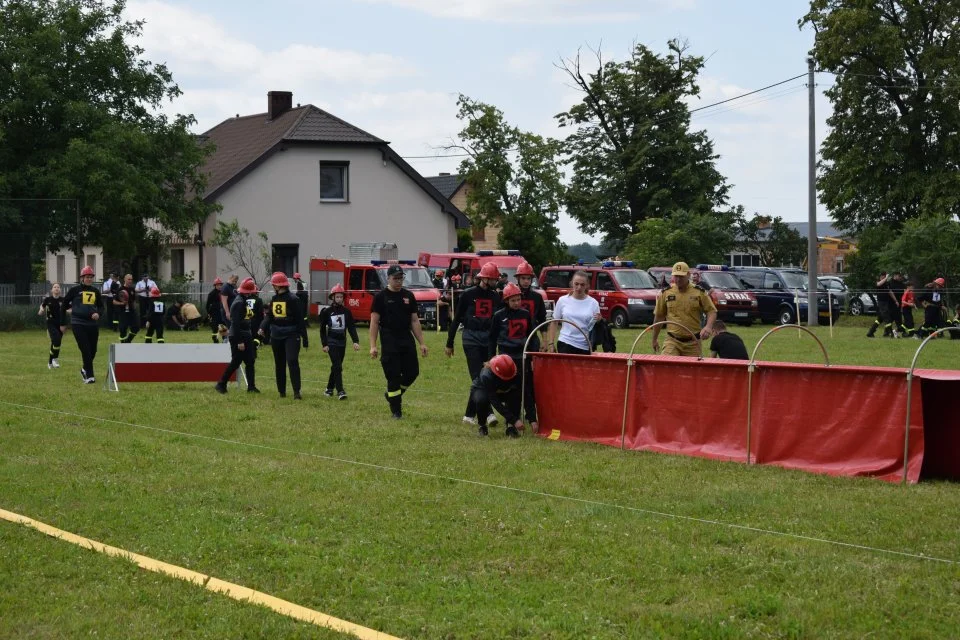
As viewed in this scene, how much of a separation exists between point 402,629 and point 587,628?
0.86 metres

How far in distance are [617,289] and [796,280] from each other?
7.69 meters

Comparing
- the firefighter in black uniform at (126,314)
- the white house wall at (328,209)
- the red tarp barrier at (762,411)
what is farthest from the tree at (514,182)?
the red tarp barrier at (762,411)

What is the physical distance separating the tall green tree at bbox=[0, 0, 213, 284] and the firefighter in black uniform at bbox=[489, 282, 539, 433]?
1035 inches

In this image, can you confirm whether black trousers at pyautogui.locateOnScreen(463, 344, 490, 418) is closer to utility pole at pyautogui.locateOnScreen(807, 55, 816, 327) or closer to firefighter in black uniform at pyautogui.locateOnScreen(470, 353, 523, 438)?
firefighter in black uniform at pyautogui.locateOnScreen(470, 353, 523, 438)

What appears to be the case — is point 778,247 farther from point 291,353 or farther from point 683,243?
point 291,353

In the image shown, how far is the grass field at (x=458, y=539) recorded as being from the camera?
610 centimetres

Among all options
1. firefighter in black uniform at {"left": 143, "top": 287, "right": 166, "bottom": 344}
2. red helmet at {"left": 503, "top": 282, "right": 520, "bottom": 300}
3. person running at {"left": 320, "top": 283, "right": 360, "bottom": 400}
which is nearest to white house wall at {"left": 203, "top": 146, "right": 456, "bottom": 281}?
firefighter in black uniform at {"left": 143, "top": 287, "right": 166, "bottom": 344}

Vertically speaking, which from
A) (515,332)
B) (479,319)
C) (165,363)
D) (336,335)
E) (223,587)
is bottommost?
(223,587)

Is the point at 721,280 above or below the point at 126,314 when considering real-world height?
above

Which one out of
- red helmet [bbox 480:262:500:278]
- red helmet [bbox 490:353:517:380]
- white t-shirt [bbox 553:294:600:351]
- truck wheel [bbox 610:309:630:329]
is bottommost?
truck wheel [bbox 610:309:630:329]

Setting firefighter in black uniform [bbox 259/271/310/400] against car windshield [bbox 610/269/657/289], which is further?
car windshield [bbox 610/269/657/289]

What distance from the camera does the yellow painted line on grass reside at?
19.5 feet

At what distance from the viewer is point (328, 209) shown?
162ft

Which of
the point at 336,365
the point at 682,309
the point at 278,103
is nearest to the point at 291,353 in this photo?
the point at 336,365
